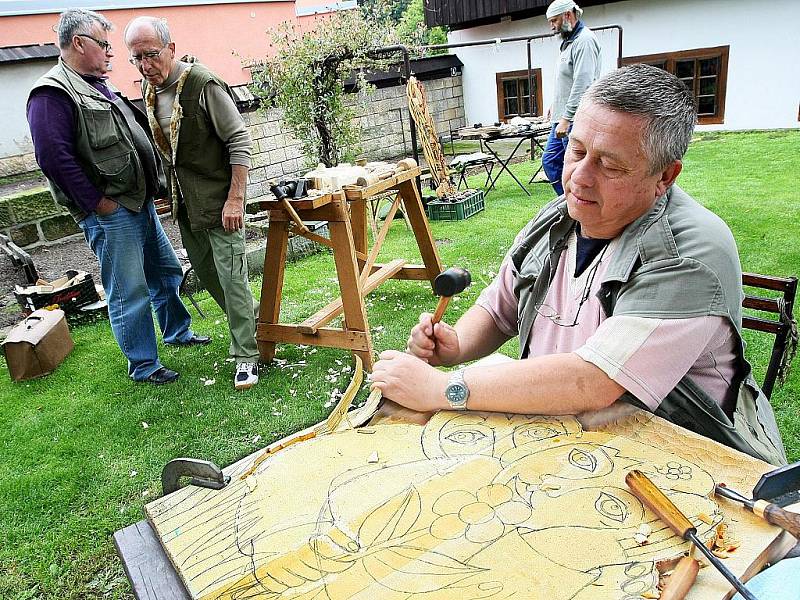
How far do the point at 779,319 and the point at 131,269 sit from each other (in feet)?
10.9

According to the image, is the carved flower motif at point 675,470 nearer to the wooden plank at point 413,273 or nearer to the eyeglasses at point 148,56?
the eyeglasses at point 148,56

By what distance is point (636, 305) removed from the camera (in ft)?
4.22

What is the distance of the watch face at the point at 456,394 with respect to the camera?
1.37 meters

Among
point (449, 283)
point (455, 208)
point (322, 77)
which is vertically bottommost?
point (455, 208)

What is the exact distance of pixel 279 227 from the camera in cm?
355

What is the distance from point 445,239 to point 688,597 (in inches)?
220

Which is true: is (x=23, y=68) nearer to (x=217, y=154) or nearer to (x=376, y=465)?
(x=217, y=154)

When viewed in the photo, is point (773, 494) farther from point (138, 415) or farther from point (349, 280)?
point (138, 415)

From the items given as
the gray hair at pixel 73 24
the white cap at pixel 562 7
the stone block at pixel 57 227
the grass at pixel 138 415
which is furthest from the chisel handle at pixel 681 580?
the stone block at pixel 57 227

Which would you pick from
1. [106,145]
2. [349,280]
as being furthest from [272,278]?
[106,145]

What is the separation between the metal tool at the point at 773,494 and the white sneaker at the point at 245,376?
2.95 metres

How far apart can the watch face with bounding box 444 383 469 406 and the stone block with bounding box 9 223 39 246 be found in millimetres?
5559

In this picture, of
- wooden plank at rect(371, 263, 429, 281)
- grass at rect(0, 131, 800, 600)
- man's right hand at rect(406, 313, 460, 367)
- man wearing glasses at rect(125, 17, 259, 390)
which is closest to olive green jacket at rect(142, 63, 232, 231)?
man wearing glasses at rect(125, 17, 259, 390)

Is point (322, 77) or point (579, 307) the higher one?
point (322, 77)
